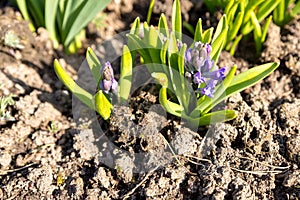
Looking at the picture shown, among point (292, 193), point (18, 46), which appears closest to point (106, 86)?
point (18, 46)

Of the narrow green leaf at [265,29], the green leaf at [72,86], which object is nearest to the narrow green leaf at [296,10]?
the narrow green leaf at [265,29]

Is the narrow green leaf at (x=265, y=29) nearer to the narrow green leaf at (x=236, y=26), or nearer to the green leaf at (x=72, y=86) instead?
the narrow green leaf at (x=236, y=26)

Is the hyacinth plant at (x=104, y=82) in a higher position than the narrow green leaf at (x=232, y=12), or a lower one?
lower

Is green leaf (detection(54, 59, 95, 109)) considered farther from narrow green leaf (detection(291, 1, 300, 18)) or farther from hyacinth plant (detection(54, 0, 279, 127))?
narrow green leaf (detection(291, 1, 300, 18))

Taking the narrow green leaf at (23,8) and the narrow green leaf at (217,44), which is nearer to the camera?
the narrow green leaf at (217,44)

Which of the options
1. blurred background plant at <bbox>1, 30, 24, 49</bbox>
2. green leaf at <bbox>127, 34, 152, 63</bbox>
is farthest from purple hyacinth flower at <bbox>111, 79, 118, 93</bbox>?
blurred background plant at <bbox>1, 30, 24, 49</bbox>

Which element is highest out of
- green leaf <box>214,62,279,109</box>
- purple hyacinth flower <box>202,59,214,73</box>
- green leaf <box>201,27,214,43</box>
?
green leaf <box>201,27,214,43</box>
